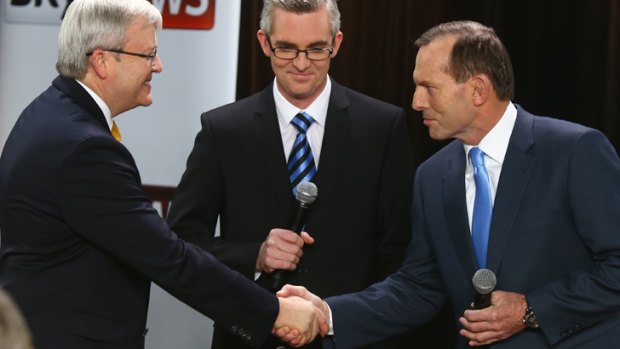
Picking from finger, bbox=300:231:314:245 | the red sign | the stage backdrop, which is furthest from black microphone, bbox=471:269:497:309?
the red sign

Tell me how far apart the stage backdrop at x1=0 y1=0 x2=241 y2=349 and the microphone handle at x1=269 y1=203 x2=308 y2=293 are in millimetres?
1441

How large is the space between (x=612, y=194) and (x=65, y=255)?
1398 mm

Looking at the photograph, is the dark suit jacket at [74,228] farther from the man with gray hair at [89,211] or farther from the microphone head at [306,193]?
the microphone head at [306,193]

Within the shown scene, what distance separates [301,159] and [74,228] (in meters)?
0.83

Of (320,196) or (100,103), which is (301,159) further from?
(100,103)

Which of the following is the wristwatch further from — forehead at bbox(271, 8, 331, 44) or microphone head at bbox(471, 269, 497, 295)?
forehead at bbox(271, 8, 331, 44)

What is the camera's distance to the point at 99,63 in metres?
2.70

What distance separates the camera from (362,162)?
317 centimetres

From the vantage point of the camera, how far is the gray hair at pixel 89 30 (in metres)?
2.69

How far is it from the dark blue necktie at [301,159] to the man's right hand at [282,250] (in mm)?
215

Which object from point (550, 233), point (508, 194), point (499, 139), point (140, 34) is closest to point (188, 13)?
point (140, 34)

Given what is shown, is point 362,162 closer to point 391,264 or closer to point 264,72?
point 391,264

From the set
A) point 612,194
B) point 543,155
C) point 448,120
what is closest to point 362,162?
point 448,120

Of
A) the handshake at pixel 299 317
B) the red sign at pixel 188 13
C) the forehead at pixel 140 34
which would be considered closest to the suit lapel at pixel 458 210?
the handshake at pixel 299 317
